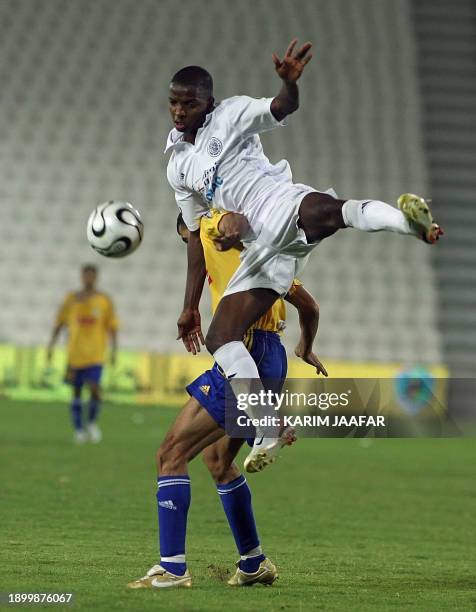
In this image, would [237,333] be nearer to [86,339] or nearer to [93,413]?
[93,413]

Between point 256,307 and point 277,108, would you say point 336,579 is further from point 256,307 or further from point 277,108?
point 277,108

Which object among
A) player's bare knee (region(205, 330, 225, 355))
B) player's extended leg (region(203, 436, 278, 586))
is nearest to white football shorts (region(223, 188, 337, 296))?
player's bare knee (region(205, 330, 225, 355))

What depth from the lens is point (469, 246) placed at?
22453 mm

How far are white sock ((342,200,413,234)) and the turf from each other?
5.08 feet

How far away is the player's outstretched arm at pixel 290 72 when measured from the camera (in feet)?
15.6

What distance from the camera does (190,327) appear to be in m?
5.62

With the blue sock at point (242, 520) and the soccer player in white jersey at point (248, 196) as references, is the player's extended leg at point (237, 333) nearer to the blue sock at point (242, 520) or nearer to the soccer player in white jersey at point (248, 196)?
the soccer player in white jersey at point (248, 196)

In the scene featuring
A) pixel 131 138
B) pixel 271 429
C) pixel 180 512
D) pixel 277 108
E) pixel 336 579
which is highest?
pixel 131 138

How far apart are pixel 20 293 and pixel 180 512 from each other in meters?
16.2

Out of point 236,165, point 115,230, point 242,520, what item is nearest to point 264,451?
point 242,520

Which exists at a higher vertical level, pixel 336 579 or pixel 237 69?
pixel 237 69

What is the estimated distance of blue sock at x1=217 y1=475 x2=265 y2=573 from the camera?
5.52 m

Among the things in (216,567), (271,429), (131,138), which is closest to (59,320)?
(131,138)

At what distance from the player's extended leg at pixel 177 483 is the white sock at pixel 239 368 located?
232 mm
